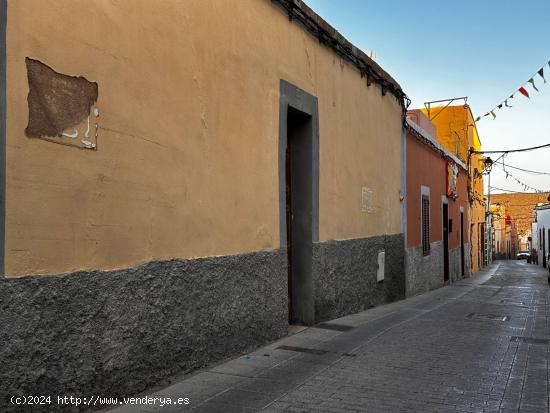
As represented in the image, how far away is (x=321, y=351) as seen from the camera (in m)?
5.73

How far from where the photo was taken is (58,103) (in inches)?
133

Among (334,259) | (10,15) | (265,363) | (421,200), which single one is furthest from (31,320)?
(421,200)

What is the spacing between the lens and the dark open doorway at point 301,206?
7004 millimetres

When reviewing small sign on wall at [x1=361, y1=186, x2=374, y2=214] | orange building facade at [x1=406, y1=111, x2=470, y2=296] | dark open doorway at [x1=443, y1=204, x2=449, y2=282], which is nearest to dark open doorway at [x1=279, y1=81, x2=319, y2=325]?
Answer: small sign on wall at [x1=361, y1=186, x2=374, y2=214]

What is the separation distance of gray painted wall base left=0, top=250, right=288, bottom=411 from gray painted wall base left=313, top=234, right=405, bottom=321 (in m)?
1.75

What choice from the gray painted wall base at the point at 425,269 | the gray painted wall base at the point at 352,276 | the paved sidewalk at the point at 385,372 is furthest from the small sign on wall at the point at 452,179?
the paved sidewalk at the point at 385,372

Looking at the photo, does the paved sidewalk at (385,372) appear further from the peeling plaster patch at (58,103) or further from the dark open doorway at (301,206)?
the peeling plaster patch at (58,103)

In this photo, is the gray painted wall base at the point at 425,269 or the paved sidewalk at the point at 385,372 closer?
the paved sidewalk at the point at 385,372

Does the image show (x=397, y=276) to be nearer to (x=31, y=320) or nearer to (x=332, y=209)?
(x=332, y=209)

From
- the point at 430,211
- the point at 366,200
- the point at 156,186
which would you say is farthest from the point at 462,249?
the point at 156,186

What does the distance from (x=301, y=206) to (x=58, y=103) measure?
416 centimetres

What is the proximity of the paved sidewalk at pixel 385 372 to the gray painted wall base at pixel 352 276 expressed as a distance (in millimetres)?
353

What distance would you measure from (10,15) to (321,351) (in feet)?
14.1

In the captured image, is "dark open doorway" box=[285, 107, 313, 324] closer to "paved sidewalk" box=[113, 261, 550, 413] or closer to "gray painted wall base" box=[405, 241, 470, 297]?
"paved sidewalk" box=[113, 261, 550, 413]
